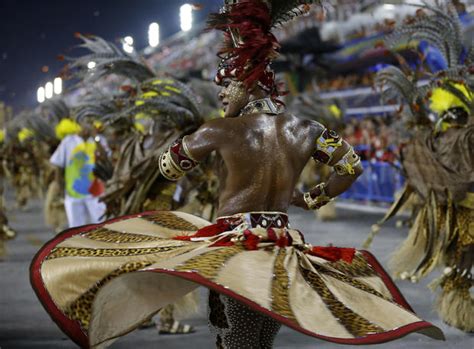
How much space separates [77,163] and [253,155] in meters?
7.04

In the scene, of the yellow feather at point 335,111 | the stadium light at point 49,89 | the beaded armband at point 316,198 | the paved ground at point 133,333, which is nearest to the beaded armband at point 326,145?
the beaded armband at point 316,198

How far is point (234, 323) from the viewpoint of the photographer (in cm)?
365

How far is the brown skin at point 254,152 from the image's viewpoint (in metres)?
3.69

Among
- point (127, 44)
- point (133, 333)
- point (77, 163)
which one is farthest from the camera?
point (77, 163)

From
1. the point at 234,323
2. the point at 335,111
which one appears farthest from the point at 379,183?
the point at 234,323

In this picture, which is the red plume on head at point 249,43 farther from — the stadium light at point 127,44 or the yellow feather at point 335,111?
the yellow feather at point 335,111

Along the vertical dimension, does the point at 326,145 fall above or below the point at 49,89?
above

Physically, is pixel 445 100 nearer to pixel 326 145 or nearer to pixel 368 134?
pixel 326 145

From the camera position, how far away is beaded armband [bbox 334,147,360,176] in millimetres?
3994

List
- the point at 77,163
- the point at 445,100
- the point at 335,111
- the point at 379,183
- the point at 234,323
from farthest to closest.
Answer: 1. the point at 379,183
2. the point at 335,111
3. the point at 77,163
4. the point at 445,100
5. the point at 234,323

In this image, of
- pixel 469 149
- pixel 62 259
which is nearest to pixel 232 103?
pixel 62 259

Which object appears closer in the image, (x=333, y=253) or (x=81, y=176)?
(x=333, y=253)

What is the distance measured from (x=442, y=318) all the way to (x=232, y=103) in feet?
12.1

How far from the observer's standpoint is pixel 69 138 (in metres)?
10.7
